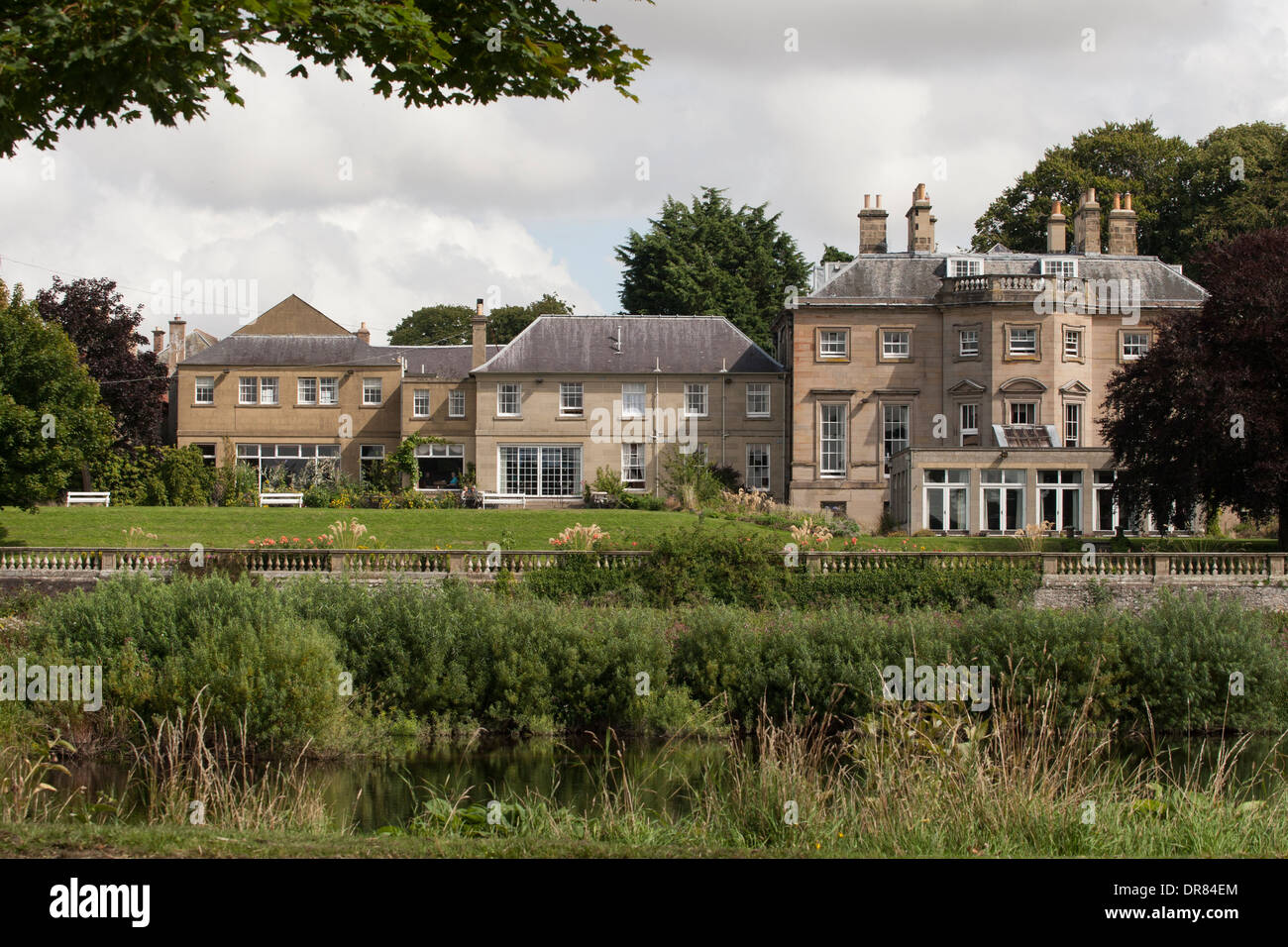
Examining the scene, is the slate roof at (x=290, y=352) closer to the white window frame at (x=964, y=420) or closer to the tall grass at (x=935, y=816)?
the white window frame at (x=964, y=420)

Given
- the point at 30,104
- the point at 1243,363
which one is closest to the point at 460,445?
the point at 1243,363

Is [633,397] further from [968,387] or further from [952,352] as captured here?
[968,387]

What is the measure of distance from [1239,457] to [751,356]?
18.2 m

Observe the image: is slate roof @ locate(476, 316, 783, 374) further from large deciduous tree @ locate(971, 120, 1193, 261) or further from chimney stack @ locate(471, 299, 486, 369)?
large deciduous tree @ locate(971, 120, 1193, 261)

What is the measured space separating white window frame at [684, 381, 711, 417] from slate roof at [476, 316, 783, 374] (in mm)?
466

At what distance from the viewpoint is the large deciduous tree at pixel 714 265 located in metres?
51.7

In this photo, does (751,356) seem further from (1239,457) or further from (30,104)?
(30,104)

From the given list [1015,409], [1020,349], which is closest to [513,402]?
[1015,409]

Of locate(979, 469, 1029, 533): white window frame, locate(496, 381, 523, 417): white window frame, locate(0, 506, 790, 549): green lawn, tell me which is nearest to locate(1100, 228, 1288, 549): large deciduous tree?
locate(979, 469, 1029, 533): white window frame

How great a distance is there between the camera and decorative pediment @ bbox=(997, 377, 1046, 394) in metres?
36.8

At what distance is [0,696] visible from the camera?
51.7 feet

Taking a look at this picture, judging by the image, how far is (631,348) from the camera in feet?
137

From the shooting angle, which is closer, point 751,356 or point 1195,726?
point 1195,726
